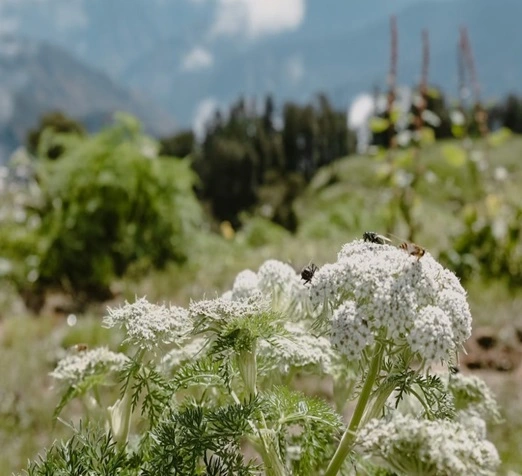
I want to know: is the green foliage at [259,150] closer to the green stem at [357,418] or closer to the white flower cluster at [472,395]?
the white flower cluster at [472,395]

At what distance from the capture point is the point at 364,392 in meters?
1.50

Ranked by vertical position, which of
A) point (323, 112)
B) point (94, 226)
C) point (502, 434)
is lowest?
point (502, 434)

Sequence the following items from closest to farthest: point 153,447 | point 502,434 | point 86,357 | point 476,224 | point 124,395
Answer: point 153,447 → point 124,395 → point 86,357 → point 502,434 → point 476,224

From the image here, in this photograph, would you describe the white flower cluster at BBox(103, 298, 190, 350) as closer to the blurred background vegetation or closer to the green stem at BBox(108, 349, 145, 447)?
the green stem at BBox(108, 349, 145, 447)

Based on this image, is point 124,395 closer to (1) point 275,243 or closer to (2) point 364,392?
(2) point 364,392

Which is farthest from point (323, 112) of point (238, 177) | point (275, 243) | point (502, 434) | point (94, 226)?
point (502, 434)

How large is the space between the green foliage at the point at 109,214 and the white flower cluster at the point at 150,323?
8939 mm

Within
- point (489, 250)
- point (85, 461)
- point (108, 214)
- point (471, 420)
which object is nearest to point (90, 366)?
point (85, 461)

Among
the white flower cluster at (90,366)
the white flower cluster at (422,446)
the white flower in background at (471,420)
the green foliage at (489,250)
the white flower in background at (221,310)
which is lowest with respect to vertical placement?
the white flower in background at (471,420)

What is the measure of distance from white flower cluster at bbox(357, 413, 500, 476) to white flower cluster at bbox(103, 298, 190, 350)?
499mm

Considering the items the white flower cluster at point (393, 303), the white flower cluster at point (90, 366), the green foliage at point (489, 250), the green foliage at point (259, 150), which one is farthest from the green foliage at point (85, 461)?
the green foliage at point (259, 150)

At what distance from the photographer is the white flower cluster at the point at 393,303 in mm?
1379

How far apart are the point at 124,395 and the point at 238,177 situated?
52.9 m

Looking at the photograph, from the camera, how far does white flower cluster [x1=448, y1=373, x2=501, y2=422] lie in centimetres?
213
